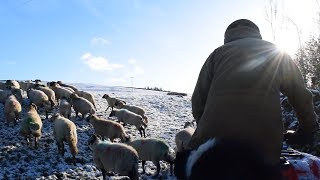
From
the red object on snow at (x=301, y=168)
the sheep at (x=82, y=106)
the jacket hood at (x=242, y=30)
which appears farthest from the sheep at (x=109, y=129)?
the red object on snow at (x=301, y=168)

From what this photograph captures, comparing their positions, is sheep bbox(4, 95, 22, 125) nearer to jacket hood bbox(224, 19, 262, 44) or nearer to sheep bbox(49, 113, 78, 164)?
sheep bbox(49, 113, 78, 164)

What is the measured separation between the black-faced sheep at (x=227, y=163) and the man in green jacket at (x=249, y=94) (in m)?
0.05

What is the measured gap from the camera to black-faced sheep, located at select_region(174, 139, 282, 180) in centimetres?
258

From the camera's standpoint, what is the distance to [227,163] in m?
2.59

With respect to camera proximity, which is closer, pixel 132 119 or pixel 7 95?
pixel 132 119

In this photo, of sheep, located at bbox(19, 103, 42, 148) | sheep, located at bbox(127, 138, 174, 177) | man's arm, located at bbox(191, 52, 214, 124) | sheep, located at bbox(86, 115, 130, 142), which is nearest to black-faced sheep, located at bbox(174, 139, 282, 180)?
man's arm, located at bbox(191, 52, 214, 124)

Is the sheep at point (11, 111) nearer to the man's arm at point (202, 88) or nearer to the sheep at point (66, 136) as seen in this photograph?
the sheep at point (66, 136)

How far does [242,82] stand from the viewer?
110 inches

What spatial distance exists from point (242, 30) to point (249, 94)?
2.10ft

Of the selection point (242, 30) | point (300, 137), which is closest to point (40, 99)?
point (242, 30)

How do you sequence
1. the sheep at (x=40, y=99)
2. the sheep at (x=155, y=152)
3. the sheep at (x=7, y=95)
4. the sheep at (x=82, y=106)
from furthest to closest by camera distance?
the sheep at (x=7, y=95), the sheep at (x=40, y=99), the sheep at (x=82, y=106), the sheep at (x=155, y=152)

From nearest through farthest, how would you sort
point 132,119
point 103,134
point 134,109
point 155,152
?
point 155,152 < point 103,134 < point 132,119 < point 134,109

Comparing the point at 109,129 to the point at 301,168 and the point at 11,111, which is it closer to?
the point at 11,111

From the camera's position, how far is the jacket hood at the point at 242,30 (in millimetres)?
3146
